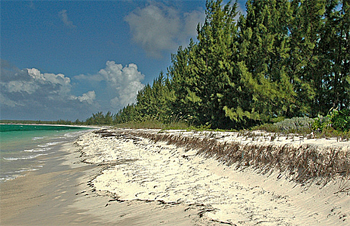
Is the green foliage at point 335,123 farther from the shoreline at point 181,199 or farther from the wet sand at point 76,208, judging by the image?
the wet sand at point 76,208

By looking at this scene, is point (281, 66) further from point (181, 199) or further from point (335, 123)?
point (181, 199)

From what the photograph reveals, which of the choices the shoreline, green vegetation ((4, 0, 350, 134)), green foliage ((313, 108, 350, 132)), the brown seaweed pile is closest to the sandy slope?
the shoreline

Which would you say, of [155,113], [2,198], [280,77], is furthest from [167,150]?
[155,113]

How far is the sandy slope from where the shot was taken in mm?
3127

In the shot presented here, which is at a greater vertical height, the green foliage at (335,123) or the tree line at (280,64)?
the tree line at (280,64)

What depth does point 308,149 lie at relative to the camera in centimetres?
460

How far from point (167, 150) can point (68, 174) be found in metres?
3.61

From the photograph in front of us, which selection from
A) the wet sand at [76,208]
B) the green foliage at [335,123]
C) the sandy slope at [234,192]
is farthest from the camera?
the green foliage at [335,123]

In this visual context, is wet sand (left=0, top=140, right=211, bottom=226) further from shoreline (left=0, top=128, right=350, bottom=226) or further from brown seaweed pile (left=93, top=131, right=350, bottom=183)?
brown seaweed pile (left=93, top=131, right=350, bottom=183)

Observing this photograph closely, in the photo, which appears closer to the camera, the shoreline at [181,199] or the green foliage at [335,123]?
the shoreline at [181,199]

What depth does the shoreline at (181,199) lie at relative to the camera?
10.4ft

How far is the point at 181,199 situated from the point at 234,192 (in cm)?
104

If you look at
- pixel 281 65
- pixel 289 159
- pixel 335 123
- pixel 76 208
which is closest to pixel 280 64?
pixel 281 65

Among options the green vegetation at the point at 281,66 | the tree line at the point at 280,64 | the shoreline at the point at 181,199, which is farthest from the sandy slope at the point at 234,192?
the tree line at the point at 280,64
